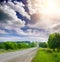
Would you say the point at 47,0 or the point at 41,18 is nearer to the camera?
the point at 47,0

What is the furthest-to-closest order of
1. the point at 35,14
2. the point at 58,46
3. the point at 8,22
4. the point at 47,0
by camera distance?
the point at 58,46, the point at 8,22, the point at 35,14, the point at 47,0

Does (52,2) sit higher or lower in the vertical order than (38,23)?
higher

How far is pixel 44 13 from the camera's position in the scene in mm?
9508

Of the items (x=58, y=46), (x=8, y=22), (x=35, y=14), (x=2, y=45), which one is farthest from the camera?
(x=2, y=45)

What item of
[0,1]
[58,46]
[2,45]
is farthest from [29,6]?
[2,45]

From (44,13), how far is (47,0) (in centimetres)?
68

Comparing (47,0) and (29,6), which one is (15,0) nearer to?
(29,6)

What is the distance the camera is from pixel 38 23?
9.87 meters

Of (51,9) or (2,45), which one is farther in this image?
(2,45)

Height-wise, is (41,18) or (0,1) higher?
(0,1)

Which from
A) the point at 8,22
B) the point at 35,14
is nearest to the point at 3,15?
the point at 8,22

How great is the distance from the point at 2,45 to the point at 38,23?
15618mm

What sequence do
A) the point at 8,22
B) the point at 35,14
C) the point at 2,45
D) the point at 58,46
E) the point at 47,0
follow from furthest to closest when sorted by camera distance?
the point at 2,45 → the point at 58,46 → the point at 8,22 → the point at 35,14 → the point at 47,0

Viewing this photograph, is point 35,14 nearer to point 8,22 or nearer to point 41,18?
point 41,18
